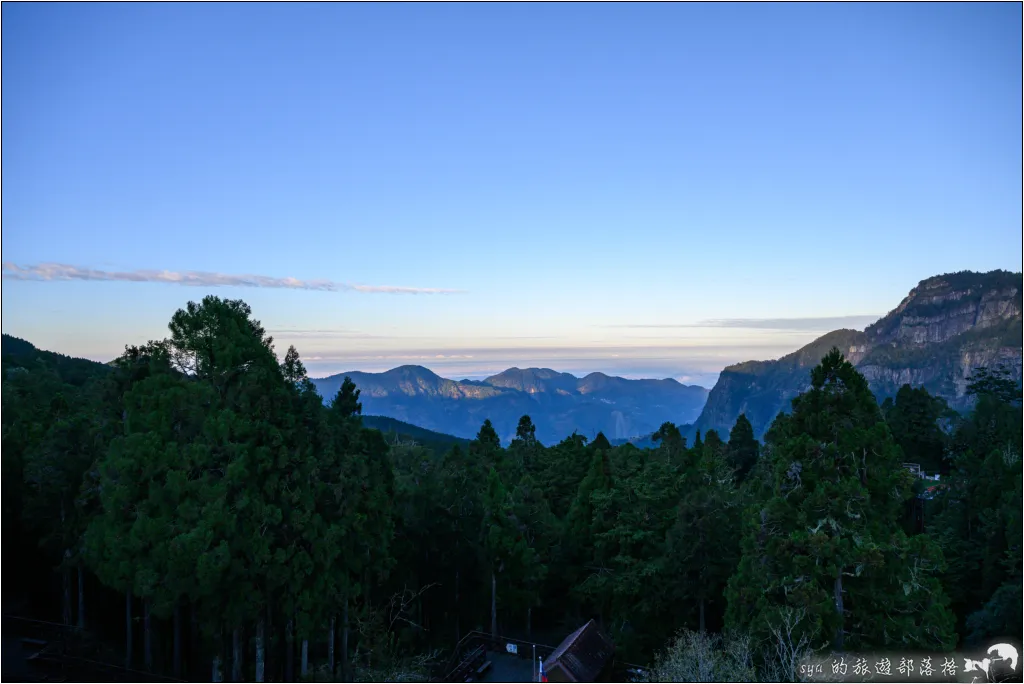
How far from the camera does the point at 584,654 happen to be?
23500 millimetres

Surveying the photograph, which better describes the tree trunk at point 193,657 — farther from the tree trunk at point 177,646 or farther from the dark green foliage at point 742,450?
the dark green foliage at point 742,450

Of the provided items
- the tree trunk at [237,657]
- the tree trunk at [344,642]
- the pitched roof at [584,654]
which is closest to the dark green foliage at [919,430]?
the pitched roof at [584,654]

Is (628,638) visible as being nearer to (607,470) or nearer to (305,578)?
(607,470)

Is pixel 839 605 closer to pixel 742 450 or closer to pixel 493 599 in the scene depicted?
pixel 493 599

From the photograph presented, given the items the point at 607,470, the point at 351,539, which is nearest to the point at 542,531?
the point at 607,470

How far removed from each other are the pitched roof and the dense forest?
84 cm

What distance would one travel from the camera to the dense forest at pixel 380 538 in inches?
640

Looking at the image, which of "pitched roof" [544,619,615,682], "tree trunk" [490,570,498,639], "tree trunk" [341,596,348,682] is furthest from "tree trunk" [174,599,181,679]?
"tree trunk" [490,570,498,639]

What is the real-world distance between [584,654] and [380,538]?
8283 mm

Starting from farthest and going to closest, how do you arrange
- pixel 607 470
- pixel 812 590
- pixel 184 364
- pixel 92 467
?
pixel 607 470
pixel 92 467
pixel 184 364
pixel 812 590

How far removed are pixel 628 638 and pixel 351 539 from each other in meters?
11.7

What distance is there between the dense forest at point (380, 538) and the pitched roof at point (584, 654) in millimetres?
842

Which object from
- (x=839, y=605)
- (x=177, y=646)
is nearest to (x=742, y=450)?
(x=839, y=605)

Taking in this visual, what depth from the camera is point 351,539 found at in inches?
725
